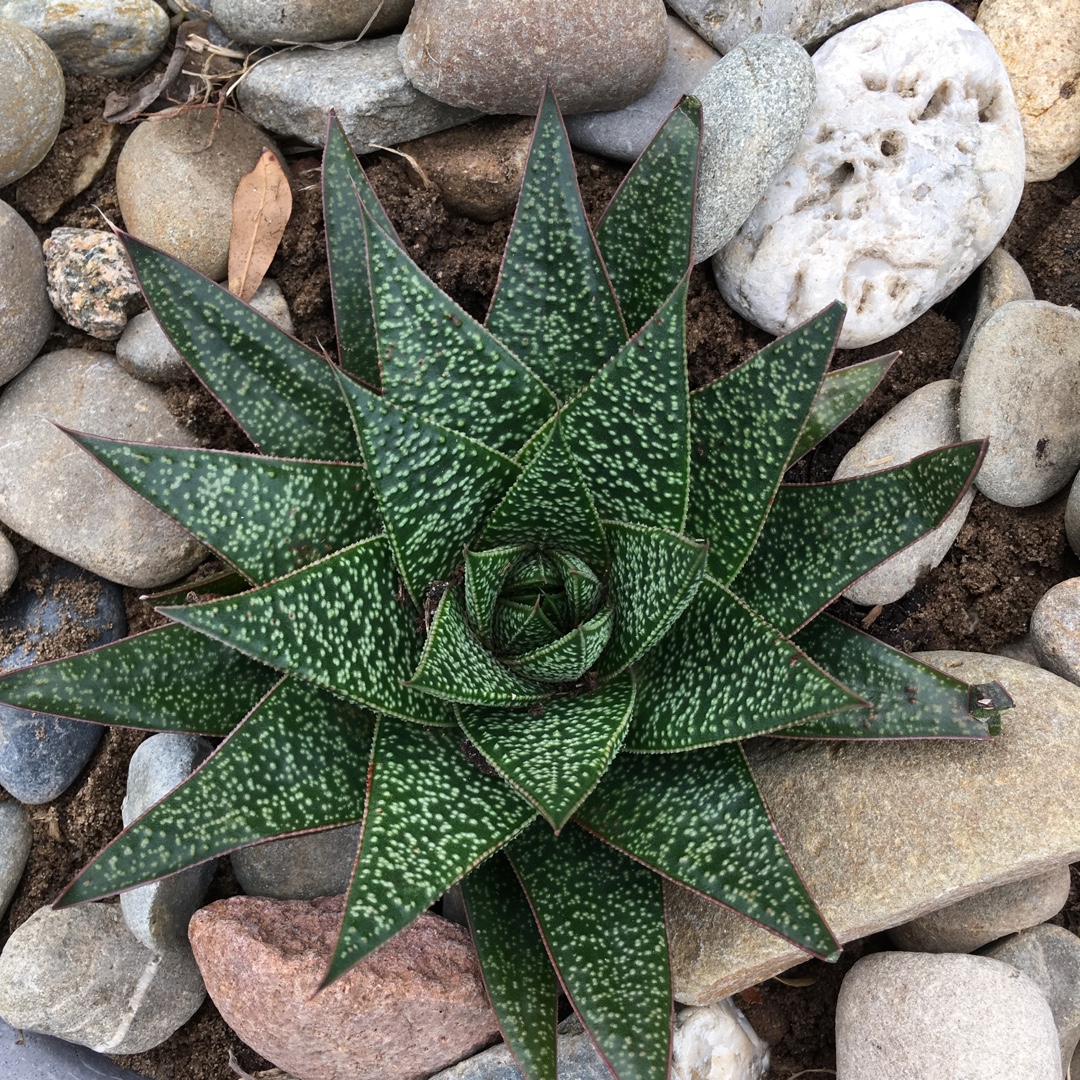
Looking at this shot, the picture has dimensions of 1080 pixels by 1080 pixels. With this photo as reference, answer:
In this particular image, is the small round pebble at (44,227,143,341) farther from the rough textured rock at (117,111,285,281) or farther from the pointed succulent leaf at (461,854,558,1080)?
the pointed succulent leaf at (461,854,558,1080)

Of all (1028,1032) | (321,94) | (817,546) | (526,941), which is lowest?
(1028,1032)

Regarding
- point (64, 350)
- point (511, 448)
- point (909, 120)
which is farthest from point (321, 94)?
point (909, 120)

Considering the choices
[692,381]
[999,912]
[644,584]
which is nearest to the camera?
[644,584]

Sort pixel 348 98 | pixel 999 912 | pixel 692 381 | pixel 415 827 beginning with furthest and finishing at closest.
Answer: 1. pixel 692 381
2. pixel 348 98
3. pixel 999 912
4. pixel 415 827

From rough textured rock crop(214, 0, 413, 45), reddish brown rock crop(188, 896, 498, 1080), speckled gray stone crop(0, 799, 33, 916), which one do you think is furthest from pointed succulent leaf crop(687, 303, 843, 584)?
speckled gray stone crop(0, 799, 33, 916)

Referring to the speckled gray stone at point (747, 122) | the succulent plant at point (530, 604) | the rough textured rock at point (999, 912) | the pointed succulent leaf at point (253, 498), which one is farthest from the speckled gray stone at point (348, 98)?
the rough textured rock at point (999, 912)

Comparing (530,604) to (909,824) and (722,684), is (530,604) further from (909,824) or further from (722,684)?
(909,824)

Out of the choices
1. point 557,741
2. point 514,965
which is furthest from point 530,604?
point 514,965

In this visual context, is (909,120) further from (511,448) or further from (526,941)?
(526,941)
